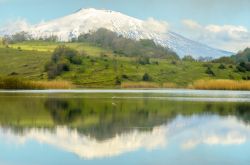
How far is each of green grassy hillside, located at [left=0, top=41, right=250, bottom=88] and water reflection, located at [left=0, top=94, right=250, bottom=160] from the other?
70.6m

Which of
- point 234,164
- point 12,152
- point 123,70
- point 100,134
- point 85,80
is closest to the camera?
point 234,164

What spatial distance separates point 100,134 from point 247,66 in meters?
99.9

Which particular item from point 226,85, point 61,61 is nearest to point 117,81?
point 61,61

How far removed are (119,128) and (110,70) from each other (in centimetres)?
9030

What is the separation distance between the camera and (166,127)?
86.3 feet

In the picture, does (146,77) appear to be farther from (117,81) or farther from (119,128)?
(119,128)

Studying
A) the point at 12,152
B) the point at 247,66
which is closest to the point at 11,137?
the point at 12,152

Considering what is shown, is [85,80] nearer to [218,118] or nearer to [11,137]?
[218,118]

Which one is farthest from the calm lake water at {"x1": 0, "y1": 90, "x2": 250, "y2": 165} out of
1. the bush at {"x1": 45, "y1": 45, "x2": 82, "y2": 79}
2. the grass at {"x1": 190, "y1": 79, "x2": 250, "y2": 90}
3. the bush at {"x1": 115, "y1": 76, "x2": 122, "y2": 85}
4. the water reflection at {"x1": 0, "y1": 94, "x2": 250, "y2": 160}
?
the bush at {"x1": 45, "y1": 45, "x2": 82, "y2": 79}

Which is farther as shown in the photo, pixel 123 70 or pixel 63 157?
pixel 123 70

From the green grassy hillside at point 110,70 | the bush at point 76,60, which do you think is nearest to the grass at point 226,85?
the green grassy hillside at point 110,70

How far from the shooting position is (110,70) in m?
115

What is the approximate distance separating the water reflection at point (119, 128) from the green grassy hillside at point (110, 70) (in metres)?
70.6

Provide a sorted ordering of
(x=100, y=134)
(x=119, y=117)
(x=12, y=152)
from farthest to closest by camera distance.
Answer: (x=119, y=117) → (x=100, y=134) → (x=12, y=152)
